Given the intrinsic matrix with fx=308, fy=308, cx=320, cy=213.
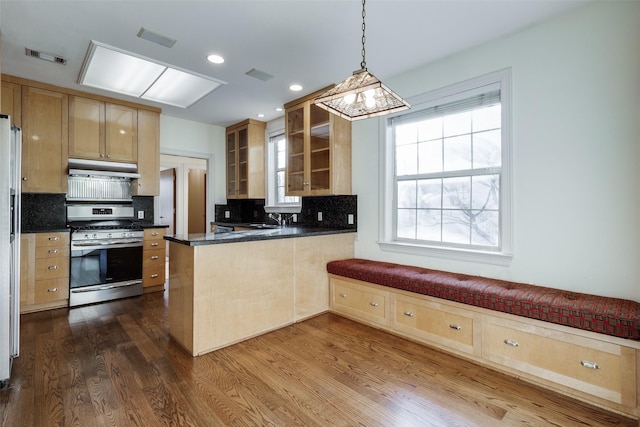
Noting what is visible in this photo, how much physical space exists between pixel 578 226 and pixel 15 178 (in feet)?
13.2

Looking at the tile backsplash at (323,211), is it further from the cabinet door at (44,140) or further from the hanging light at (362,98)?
the cabinet door at (44,140)

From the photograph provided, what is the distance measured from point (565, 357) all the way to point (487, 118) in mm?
1967

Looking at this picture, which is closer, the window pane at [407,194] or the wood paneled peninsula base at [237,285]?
the wood paneled peninsula base at [237,285]

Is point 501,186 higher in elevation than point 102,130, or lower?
lower

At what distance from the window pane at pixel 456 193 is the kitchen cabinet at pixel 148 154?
389 centimetres

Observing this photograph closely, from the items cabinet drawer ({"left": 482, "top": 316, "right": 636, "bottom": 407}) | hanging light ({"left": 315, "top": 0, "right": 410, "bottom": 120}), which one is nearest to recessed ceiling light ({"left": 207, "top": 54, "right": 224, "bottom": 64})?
hanging light ({"left": 315, "top": 0, "right": 410, "bottom": 120})

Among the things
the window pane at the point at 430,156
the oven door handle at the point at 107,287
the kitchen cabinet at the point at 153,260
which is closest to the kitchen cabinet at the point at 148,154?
the kitchen cabinet at the point at 153,260

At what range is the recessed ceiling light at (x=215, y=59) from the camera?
117 inches

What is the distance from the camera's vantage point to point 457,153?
3.01 m

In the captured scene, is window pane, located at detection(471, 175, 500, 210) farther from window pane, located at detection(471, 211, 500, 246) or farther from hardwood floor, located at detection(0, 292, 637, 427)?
hardwood floor, located at detection(0, 292, 637, 427)

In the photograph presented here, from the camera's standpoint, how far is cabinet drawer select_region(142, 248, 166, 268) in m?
4.16

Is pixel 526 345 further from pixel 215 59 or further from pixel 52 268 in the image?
pixel 52 268

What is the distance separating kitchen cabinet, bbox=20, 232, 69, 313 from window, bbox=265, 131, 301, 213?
8.94ft

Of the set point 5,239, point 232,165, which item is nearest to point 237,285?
point 5,239
